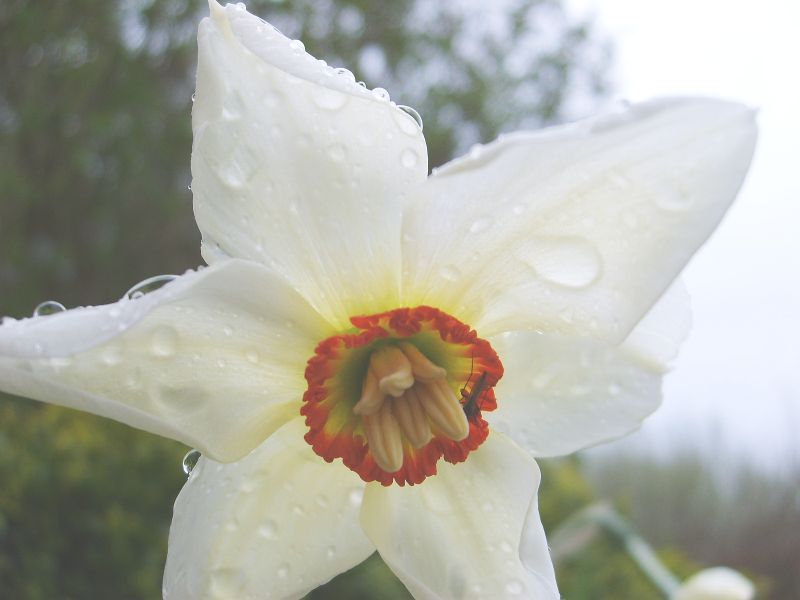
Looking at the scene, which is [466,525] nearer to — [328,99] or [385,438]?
[385,438]

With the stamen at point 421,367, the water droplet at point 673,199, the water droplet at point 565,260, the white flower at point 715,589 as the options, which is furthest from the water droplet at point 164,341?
the white flower at point 715,589

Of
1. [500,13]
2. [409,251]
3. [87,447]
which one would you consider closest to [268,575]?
[409,251]

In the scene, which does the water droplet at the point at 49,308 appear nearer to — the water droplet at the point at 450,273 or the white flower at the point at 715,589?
the water droplet at the point at 450,273

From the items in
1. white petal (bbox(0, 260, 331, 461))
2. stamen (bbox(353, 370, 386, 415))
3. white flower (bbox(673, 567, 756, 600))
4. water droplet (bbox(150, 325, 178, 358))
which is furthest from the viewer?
white flower (bbox(673, 567, 756, 600))

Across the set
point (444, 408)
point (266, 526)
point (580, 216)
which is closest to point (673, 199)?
point (580, 216)

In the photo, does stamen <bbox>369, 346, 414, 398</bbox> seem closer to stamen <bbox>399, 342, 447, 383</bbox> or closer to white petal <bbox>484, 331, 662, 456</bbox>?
stamen <bbox>399, 342, 447, 383</bbox>

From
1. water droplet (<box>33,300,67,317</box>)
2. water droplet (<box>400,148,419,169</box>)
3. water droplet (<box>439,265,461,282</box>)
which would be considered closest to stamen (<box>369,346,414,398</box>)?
water droplet (<box>439,265,461,282</box>)
